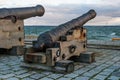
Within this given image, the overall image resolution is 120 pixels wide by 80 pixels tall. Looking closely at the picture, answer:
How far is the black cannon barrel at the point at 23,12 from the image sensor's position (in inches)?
359

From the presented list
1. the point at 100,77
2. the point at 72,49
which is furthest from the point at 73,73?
the point at 72,49

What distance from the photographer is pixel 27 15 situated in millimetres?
9914

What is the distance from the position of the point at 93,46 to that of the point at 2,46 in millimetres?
5074

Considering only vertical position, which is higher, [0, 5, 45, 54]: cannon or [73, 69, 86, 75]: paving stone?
[0, 5, 45, 54]: cannon

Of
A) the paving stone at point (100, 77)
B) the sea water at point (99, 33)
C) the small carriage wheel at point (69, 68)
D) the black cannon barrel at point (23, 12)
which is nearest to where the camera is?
the paving stone at point (100, 77)

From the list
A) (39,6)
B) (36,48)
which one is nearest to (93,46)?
(39,6)

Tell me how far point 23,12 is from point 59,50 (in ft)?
12.3

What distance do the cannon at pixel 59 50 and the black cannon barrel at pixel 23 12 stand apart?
2.53 meters

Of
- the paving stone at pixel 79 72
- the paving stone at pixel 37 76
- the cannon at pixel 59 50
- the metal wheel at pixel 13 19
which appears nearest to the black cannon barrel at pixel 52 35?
the cannon at pixel 59 50

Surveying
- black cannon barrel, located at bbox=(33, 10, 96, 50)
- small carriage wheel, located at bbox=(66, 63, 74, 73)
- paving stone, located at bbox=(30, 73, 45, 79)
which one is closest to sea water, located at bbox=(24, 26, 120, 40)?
black cannon barrel, located at bbox=(33, 10, 96, 50)

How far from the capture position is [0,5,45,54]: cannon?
912 cm

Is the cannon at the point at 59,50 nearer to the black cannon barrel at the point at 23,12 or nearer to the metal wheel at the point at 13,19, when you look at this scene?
the black cannon barrel at the point at 23,12

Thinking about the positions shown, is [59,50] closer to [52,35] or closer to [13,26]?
[52,35]

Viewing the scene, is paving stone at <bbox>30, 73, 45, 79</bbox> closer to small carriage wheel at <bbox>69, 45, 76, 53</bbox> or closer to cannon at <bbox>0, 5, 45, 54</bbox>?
small carriage wheel at <bbox>69, 45, 76, 53</bbox>
